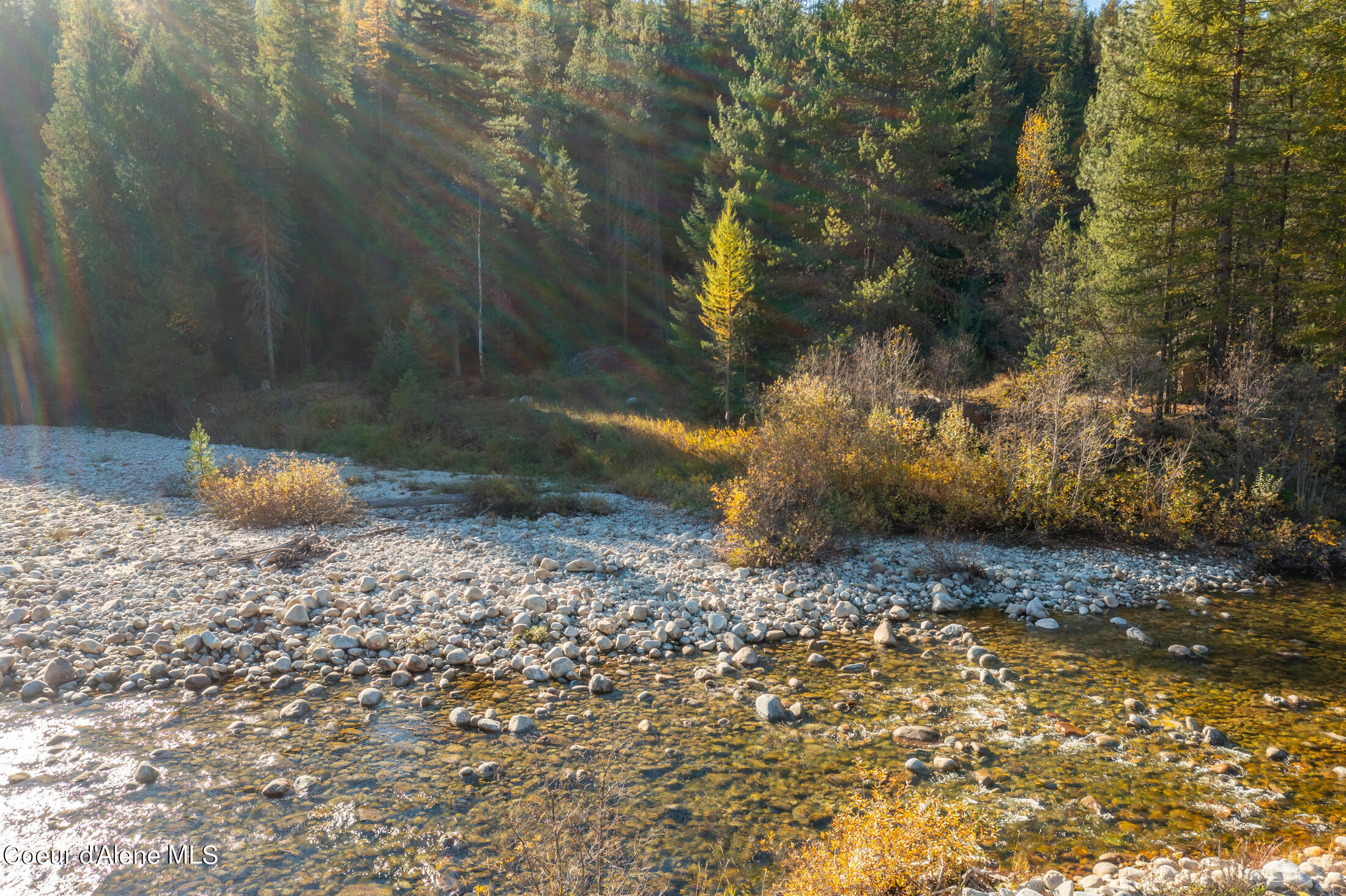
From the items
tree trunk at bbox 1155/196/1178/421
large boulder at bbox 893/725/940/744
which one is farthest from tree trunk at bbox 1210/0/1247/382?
large boulder at bbox 893/725/940/744

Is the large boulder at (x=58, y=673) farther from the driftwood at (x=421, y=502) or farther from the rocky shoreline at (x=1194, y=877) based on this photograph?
the rocky shoreline at (x=1194, y=877)

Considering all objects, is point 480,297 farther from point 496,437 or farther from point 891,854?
point 891,854

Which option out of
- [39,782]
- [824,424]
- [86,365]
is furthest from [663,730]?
[86,365]

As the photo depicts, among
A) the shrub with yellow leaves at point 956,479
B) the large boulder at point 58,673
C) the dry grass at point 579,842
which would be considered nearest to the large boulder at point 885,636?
the shrub with yellow leaves at point 956,479

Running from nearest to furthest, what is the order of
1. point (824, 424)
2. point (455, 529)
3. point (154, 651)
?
point (154, 651), point (455, 529), point (824, 424)

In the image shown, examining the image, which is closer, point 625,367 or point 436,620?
point 436,620

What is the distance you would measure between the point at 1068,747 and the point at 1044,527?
7.94 metres

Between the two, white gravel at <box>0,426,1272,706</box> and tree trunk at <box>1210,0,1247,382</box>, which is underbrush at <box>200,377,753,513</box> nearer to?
white gravel at <box>0,426,1272,706</box>

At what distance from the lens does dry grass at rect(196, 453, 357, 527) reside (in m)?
13.3

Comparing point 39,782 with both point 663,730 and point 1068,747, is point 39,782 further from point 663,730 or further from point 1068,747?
point 1068,747

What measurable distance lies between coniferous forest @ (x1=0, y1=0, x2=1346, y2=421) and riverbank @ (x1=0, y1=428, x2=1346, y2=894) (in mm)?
11147

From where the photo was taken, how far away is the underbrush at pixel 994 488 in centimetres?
1297

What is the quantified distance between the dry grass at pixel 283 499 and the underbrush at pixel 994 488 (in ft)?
25.0

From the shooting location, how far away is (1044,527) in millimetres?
13828
